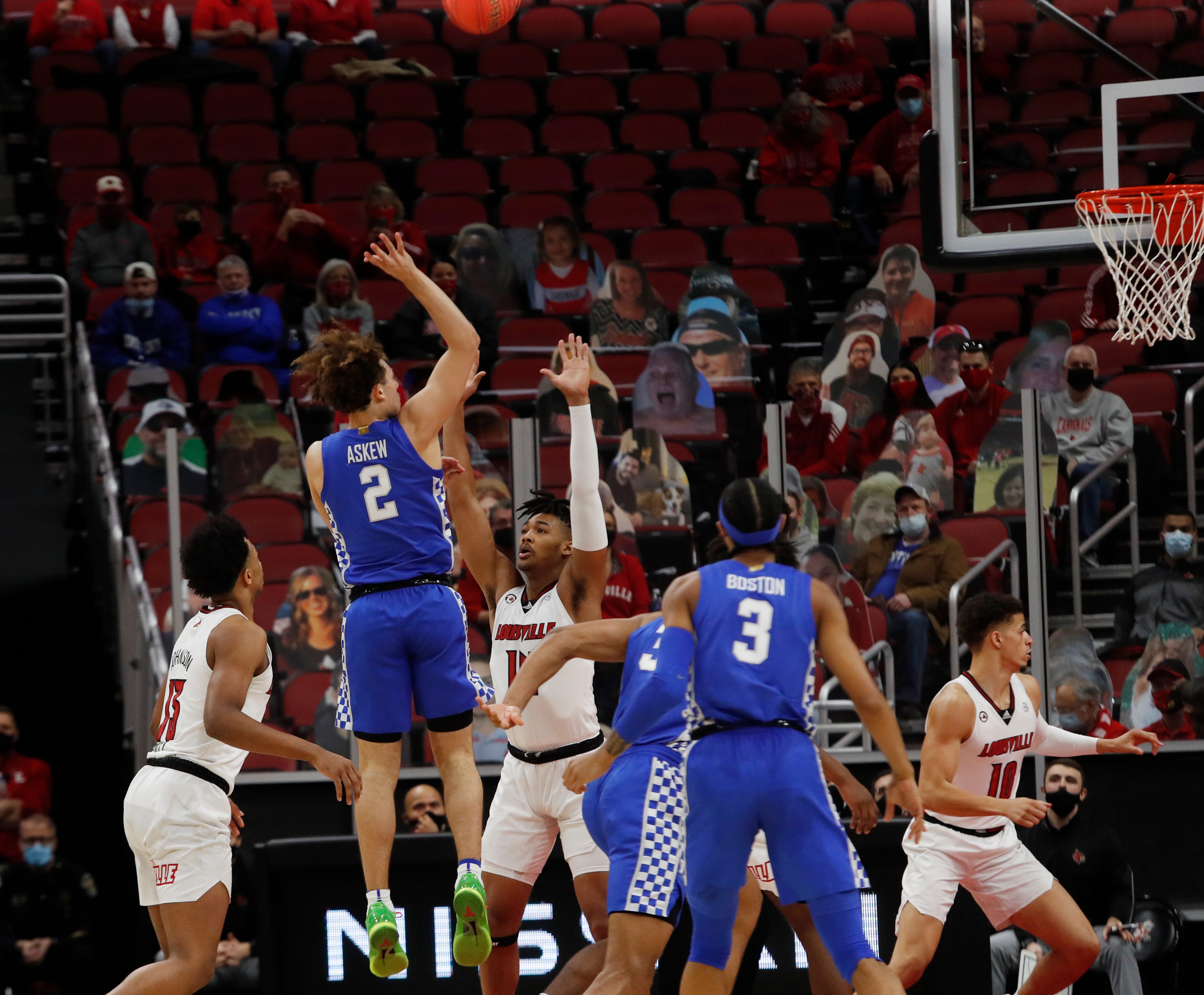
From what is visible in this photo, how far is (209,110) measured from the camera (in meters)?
15.7

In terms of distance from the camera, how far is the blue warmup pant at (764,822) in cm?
574

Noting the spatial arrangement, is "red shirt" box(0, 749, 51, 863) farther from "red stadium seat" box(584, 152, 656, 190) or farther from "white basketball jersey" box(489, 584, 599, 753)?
"red stadium seat" box(584, 152, 656, 190)

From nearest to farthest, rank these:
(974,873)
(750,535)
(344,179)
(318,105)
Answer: (750,535)
(974,873)
(344,179)
(318,105)

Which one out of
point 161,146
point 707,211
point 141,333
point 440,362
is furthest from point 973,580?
point 161,146

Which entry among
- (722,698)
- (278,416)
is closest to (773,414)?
(278,416)

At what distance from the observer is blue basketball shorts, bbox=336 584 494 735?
6.63 meters

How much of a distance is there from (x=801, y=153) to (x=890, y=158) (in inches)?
30.4

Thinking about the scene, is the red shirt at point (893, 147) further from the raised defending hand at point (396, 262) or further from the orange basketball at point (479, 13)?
the raised defending hand at point (396, 262)

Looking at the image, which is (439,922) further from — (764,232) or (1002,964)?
(764,232)

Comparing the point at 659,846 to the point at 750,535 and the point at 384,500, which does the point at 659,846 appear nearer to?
the point at 750,535

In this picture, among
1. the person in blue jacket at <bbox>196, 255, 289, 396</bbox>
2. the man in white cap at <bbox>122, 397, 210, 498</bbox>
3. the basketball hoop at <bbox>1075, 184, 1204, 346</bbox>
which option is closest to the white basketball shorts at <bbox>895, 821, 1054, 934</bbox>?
the basketball hoop at <bbox>1075, 184, 1204, 346</bbox>

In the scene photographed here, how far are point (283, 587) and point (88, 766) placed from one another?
2559 mm

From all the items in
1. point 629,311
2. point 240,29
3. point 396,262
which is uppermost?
point 240,29

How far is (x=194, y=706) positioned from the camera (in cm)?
661
